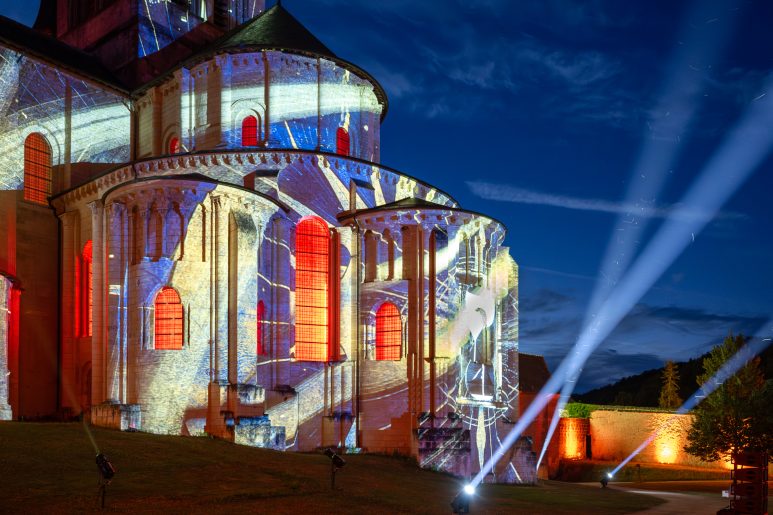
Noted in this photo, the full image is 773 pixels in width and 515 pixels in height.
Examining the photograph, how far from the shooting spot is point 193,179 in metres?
25.9

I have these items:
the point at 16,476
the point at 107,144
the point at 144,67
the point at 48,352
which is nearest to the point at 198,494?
the point at 16,476

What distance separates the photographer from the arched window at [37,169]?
31672 mm

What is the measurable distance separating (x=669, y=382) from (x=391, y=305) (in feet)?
129

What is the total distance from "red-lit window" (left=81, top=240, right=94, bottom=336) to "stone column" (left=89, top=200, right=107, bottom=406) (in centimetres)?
222

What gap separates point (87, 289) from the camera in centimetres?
3006

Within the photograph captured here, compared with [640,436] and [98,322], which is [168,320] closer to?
[98,322]

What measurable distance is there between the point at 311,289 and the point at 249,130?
660 centimetres

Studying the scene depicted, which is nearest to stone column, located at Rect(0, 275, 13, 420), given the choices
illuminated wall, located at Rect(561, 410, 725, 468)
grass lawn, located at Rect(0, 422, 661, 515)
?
grass lawn, located at Rect(0, 422, 661, 515)

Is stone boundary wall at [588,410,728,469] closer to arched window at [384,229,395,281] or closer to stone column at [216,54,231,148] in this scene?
arched window at [384,229,395,281]

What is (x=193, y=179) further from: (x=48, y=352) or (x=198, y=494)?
(x=198, y=494)

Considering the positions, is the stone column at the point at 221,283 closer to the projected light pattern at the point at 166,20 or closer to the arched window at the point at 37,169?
the arched window at the point at 37,169

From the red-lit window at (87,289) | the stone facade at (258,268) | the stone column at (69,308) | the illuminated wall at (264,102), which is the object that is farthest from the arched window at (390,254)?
the stone column at (69,308)

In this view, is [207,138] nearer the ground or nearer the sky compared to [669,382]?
nearer the sky

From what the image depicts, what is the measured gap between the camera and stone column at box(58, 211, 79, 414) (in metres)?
29.7
